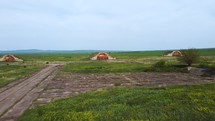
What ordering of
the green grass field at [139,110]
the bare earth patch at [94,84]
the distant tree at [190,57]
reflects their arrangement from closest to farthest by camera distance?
the green grass field at [139,110] → the bare earth patch at [94,84] → the distant tree at [190,57]

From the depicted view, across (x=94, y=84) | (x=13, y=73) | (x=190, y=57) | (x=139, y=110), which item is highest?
(x=190, y=57)

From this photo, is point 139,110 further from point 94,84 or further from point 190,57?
point 190,57

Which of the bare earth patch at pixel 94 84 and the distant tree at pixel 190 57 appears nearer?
the bare earth patch at pixel 94 84

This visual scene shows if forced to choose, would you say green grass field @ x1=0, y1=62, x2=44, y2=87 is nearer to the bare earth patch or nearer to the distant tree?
the bare earth patch

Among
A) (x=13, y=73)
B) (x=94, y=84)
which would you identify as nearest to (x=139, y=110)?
(x=94, y=84)

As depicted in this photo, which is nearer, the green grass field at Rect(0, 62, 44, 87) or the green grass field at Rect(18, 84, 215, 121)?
the green grass field at Rect(18, 84, 215, 121)

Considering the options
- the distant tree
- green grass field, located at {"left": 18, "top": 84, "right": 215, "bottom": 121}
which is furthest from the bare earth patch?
the distant tree

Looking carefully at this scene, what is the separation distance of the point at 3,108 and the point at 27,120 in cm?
407

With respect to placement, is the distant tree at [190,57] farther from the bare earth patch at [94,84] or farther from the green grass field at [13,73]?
the green grass field at [13,73]

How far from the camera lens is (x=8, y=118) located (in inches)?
527

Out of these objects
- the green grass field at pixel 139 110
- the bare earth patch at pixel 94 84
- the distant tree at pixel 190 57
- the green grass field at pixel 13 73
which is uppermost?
the distant tree at pixel 190 57

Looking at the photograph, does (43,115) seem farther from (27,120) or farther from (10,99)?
(10,99)

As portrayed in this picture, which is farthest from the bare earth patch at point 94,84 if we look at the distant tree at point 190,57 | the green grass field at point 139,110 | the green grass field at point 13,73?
the distant tree at point 190,57

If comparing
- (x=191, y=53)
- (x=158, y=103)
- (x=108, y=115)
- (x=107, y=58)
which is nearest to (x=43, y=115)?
(x=108, y=115)
